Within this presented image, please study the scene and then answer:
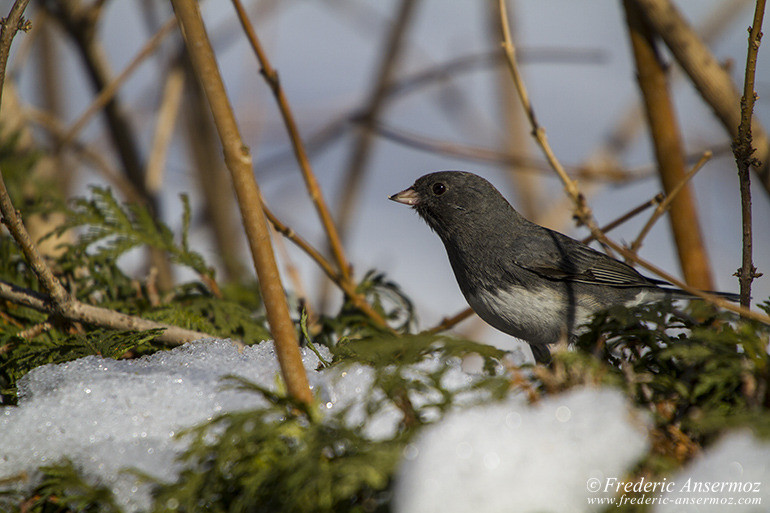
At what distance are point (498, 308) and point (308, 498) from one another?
40.2 inches

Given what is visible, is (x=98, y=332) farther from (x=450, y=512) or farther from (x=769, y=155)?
(x=769, y=155)

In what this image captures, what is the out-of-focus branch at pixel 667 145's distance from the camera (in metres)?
1.41

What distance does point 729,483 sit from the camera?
1.72 ft

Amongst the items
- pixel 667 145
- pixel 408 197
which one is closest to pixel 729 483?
pixel 667 145

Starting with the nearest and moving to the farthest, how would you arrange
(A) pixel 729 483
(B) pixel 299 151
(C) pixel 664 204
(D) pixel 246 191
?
(A) pixel 729 483
(D) pixel 246 191
(C) pixel 664 204
(B) pixel 299 151

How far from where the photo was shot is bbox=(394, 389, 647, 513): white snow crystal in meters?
0.53

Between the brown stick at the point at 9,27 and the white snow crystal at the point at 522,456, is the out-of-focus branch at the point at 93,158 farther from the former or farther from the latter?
the white snow crystal at the point at 522,456

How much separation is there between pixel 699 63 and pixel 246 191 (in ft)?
3.27

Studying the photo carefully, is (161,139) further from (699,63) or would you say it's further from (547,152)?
(699,63)

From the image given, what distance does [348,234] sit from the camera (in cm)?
278

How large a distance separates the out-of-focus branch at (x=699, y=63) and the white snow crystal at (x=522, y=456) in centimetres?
87

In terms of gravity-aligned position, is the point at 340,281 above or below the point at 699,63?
below

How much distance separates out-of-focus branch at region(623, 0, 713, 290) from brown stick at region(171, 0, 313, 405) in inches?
41.3

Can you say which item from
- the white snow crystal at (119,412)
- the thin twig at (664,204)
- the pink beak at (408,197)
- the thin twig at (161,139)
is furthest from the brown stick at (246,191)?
the thin twig at (161,139)
